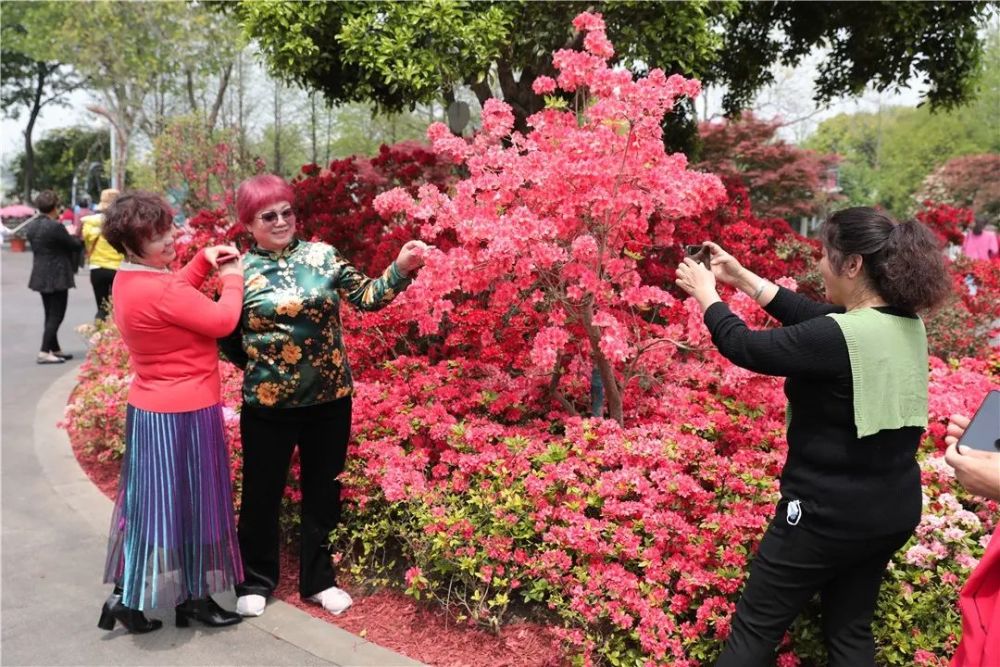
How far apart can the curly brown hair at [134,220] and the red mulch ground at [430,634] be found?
162cm

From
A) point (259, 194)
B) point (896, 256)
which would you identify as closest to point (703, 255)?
point (896, 256)

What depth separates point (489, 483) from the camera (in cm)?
321

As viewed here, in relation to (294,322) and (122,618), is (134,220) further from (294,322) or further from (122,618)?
(122,618)

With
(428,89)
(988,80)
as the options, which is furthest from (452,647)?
(988,80)

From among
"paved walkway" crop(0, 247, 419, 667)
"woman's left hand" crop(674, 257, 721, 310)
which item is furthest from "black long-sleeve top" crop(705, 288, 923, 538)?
"paved walkway" crop(0, 247, 419, 667)

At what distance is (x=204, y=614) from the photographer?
312 cm

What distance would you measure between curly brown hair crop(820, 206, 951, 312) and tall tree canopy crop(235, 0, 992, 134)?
11.7 feet

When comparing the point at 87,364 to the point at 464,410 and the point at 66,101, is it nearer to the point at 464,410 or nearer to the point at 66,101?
the point at 464,410

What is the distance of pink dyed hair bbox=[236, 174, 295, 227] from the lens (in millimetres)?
2957

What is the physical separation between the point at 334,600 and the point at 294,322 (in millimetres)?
1165

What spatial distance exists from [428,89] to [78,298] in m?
11.0

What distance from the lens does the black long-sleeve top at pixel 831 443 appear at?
194 cm

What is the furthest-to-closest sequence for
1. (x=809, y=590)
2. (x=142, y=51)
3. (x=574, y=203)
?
1. (x=142, y=51)
2. (x=574, y=203)
3. (x=809, y=590)

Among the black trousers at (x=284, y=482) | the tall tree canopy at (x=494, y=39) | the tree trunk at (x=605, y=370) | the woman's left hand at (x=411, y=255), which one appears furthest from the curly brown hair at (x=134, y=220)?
the tall tree canopy at (x=494, y=39)
